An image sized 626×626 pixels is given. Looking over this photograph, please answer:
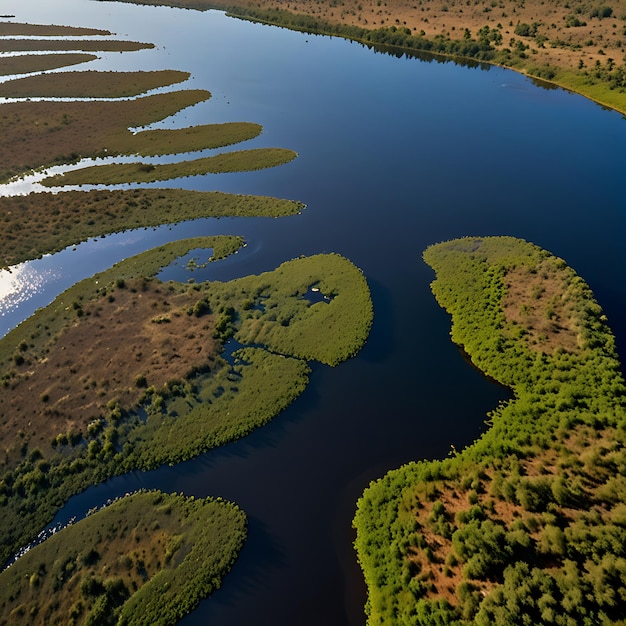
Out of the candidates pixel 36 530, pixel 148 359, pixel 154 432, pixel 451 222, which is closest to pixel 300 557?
pixel 154 432

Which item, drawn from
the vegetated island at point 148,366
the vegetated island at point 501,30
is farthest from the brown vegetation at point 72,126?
the vegetated island at point 501,30

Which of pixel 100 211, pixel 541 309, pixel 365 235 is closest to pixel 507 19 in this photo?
pixel 365 235

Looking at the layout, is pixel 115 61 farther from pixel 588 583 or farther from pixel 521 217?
pixel 588 583

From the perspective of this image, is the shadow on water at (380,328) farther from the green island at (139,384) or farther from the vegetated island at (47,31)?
the vegetated island at (47,31)

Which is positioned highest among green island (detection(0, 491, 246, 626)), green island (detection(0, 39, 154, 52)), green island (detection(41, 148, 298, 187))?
green island (detection(0, 39, 154, 52))

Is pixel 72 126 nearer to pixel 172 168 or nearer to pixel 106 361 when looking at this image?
pixel 172 168

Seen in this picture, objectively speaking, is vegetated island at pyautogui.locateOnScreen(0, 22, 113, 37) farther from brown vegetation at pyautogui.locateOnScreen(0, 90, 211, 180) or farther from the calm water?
brown vegetation at pyautogui.locateOnScreen(0, 90, 211, 180)

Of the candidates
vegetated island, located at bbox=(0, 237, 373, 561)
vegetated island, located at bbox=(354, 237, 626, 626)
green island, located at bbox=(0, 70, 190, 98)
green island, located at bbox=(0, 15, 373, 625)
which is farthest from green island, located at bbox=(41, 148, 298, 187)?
vegetated island, located at bbox=(354, 237, 626, 626)
